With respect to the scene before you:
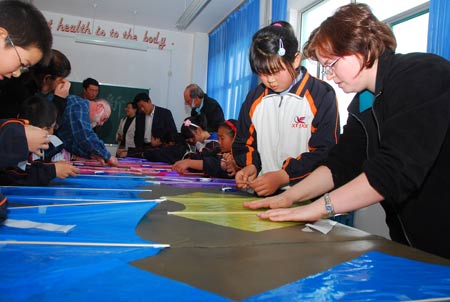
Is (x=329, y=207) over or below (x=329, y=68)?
below

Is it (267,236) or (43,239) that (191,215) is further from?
(43,239)

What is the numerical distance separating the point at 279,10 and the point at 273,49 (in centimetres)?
354

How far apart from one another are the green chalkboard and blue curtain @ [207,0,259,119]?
1658 millimetres

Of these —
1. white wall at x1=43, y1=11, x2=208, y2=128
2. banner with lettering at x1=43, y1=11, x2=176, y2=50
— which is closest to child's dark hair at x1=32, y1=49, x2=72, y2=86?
banner with lettering at x1=43, y1=11, x2=176, y2=50

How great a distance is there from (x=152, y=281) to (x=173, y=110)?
7.13 meters

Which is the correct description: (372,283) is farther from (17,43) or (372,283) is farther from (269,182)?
(17,43)

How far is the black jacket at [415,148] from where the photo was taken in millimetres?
789

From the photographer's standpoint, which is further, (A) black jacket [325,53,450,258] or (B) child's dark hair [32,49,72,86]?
(B) child's dark hair [32,49,72,86]

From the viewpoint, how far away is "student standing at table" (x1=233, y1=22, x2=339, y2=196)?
1508 millimetres

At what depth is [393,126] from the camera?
0.82m

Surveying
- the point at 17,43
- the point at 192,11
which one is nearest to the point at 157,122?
→ the point at 192,11

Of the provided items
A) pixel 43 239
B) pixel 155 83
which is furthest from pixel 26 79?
pixel 155 83

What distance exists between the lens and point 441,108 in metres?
0.79

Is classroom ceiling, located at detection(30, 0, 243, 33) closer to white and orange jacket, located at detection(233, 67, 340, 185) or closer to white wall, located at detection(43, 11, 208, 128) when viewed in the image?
white wall, located at detection(43, 11, 208, 128)
